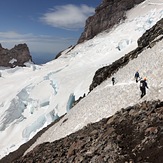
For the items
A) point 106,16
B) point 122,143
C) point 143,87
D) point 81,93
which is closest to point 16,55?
point 106,16

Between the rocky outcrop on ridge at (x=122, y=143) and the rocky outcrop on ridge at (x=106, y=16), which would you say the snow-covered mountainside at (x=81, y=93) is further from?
the rocky outcrop on ridge at (x=106, y=16)

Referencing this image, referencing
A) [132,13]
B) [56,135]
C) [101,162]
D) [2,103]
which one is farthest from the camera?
[132,13]

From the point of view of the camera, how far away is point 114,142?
12117 millimetres

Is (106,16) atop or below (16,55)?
below

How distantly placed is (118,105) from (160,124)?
29.9ft

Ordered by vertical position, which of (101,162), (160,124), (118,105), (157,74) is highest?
(157,74)

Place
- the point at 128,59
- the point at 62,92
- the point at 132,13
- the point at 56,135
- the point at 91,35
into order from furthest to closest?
the point at 91,35 < the point at 132,13 < the point at 62,92 < the point at 128,59 < the point at 56,135

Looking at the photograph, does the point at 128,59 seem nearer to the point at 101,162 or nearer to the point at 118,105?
the point at 118,105

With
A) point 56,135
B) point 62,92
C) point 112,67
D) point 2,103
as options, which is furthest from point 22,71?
point 56,135

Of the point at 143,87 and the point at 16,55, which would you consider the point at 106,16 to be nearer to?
the point at 16,55

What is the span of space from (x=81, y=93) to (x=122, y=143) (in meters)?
27.5

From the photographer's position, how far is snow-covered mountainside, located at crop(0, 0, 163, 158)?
72.3ft

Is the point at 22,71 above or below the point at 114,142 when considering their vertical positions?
above

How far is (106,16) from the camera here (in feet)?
339
